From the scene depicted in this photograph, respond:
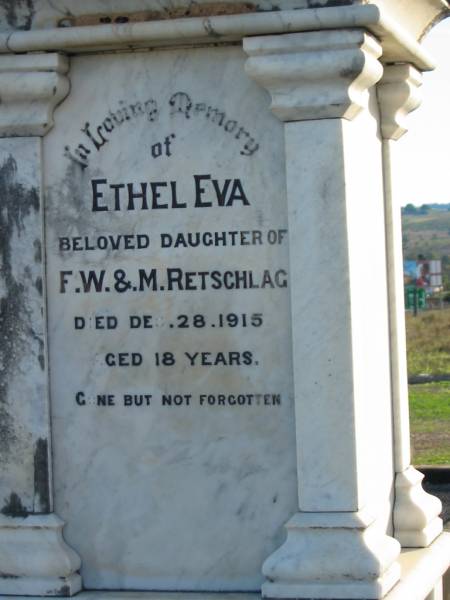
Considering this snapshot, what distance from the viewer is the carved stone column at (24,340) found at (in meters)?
6.28

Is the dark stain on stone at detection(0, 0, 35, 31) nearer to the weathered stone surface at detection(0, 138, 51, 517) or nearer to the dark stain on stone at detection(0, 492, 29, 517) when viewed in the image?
the weathered stone surface at detection(0, 138, 51, 517)

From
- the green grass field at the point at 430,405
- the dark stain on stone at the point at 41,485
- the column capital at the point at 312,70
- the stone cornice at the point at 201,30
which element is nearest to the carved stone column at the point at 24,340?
the dark stain on stone at the point at 41,485

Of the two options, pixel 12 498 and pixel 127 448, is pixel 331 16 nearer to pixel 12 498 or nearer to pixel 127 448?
Answer: pixel 127 448

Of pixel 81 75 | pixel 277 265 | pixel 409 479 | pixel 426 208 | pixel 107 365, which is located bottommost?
pixel 409 479

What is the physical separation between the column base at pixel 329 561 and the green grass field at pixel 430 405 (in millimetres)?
8303

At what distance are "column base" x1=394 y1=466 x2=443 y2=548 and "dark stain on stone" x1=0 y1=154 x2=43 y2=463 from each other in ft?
6.13

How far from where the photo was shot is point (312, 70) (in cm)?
589

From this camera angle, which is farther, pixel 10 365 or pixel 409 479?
pixel 409 479

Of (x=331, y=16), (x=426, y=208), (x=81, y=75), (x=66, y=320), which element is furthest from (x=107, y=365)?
(x=426, y=208)

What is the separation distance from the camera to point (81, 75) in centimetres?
634

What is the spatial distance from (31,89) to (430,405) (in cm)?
1487

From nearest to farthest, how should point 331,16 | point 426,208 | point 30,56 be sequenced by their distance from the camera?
point 331,16, point 30,56, point 426,208

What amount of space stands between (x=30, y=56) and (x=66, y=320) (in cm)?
116

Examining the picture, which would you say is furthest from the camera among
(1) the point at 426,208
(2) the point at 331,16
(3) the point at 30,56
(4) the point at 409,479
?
(1) the point at 426,208
